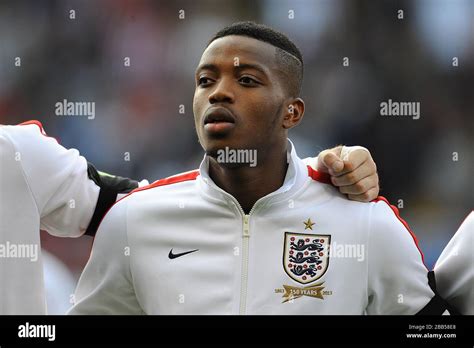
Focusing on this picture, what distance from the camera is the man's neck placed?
209 centimetres

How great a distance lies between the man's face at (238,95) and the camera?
2000 millimetres

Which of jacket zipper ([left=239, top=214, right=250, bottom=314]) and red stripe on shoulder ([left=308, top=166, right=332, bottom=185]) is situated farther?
red stripe on shoulder ([left=308, top=166, right=332, bottom=185])

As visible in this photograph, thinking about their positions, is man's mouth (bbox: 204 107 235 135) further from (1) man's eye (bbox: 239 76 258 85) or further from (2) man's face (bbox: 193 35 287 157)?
(1) man's eye (bbox: 239 76 258 85)

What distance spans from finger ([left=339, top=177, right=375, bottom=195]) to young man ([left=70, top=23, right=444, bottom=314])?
0.11ft

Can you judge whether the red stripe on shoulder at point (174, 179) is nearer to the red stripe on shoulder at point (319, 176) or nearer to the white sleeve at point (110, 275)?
the white sleeve at point (110, 275)

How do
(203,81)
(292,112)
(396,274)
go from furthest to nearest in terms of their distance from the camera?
(292,112)
(203,81)
(396,274)

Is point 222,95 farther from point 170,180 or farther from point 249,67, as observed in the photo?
point 170,180

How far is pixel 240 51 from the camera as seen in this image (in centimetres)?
206

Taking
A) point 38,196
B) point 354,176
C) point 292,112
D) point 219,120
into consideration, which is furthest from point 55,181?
point 354,176

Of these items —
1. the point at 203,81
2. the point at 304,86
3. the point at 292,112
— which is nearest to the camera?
the point at 203,81

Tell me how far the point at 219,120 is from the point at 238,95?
0.08m

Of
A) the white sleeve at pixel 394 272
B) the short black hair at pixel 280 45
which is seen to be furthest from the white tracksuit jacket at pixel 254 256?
the short black hair at pixel 280 45

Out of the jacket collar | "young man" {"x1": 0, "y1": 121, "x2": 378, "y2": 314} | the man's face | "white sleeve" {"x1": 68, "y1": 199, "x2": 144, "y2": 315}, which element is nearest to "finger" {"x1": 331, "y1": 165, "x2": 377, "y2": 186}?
"young man" {"x1": 0, "y1": 121, "x2": 378, "y2": 314}

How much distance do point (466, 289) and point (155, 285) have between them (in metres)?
0.81
